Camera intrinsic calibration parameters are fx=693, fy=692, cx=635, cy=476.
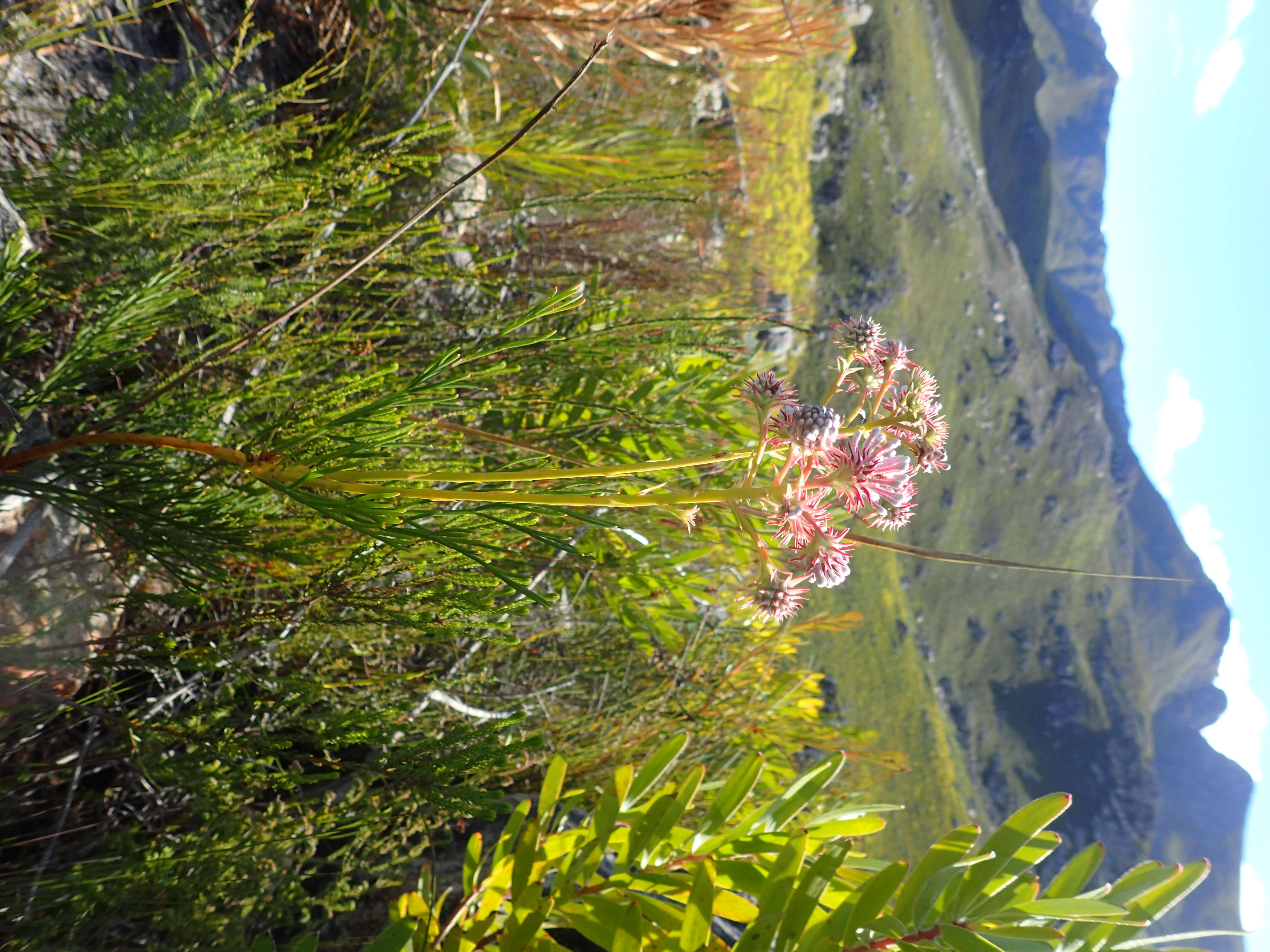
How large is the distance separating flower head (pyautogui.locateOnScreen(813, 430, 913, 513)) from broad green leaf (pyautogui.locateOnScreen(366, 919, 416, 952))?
1.98 ft

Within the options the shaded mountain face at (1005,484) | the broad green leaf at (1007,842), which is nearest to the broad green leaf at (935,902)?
the broad green leaf at (1007,842)

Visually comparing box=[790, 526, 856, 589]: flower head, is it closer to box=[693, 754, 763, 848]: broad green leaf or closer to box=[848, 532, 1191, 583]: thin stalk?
box=[848, 532, 1191, 583]: thin stalk

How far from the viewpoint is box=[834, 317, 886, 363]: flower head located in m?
0.63

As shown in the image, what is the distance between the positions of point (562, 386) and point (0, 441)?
0.75m

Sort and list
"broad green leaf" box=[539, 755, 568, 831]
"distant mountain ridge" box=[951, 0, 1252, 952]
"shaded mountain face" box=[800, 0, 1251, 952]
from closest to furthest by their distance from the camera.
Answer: "broad green leaf" box=[539, 755, 568, 831] < "shaded mountain face" box=[800, 0, 1251, 952] < "distant mountain ridge" box=[951, 0, 1252, 952]

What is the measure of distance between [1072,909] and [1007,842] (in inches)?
3.1

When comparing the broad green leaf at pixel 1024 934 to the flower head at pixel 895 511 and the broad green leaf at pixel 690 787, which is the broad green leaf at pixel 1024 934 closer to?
the broad green leaf at pixel 690 787

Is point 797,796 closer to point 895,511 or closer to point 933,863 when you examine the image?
point 933,863

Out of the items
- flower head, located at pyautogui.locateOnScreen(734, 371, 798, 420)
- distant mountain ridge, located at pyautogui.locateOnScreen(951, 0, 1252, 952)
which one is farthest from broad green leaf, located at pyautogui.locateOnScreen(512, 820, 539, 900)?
distant mountain ridge, located at pyautogui.locateOnScreen(951, 0, 1252, 952)

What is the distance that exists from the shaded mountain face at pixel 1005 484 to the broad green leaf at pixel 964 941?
33.6 feet

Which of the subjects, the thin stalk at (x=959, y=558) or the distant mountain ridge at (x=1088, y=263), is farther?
the distant mountain ridge at (x=1088, y=263)

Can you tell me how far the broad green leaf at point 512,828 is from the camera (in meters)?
0.88

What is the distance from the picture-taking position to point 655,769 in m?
0.92

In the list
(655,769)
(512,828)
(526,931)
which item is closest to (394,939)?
(526,931)
